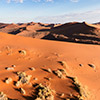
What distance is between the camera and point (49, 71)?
8.04m

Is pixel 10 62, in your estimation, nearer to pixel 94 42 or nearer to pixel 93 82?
pixel 93 82

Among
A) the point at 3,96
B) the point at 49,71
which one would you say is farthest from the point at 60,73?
the point at 3,96

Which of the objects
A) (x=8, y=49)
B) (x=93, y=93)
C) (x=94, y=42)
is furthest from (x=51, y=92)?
(x=94, y=42)

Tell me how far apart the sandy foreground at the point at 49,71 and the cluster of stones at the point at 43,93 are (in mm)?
218

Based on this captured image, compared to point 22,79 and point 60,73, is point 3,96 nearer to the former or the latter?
point 22,79

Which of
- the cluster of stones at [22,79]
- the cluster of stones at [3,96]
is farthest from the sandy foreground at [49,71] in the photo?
the cluster of stones at [3,96]

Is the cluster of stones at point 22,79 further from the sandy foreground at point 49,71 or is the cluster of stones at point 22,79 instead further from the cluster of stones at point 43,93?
the cluster of stones at point 43,93

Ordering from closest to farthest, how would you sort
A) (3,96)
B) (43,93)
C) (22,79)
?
1. (3,96)
2. (43,93)
3. (22,79)

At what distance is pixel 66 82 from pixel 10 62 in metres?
4.44

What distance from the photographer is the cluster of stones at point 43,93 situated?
221 inches

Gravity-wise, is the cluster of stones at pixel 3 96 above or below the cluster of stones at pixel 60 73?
above

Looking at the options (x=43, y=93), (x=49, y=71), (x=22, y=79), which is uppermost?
(x=22, y=79)

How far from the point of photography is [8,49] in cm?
1095

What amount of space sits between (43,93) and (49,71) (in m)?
2.34
